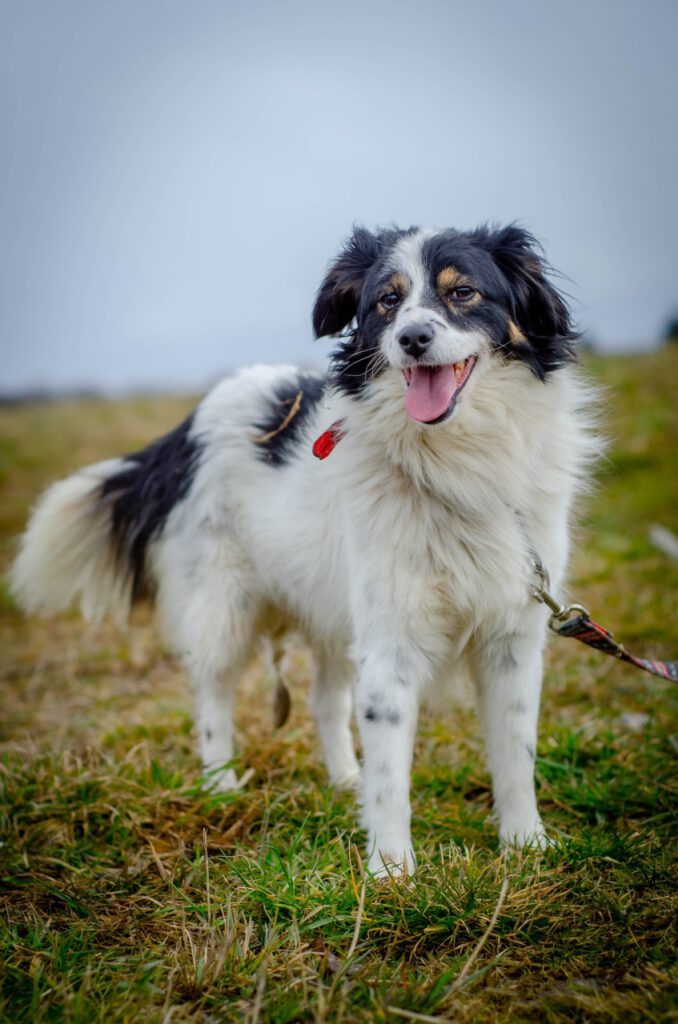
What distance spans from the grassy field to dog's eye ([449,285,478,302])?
94cm

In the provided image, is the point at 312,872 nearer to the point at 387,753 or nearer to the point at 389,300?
the point at 387,753

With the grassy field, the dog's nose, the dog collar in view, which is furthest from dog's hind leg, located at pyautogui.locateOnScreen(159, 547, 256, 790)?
the dog's nose

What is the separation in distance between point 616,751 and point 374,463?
166cm

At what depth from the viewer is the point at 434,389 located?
2615 mm

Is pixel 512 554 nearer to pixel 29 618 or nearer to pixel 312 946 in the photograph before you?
pixel 312 946

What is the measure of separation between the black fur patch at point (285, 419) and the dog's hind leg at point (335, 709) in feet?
3.01

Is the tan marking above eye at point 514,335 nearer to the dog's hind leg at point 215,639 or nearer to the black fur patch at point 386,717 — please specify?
the black fur patch at point 386,717

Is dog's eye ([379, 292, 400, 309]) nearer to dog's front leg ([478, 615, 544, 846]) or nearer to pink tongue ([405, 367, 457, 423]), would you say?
pink tongue ([405, 367, 457, 423])

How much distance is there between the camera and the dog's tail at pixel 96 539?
3.95m

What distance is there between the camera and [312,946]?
2.20 m

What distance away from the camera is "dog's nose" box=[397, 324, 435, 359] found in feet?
8.17

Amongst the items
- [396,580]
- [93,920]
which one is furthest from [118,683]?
[396,580]

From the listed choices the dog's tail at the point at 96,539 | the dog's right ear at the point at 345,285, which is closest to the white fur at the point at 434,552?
the dog's right ear at the point at 345,285

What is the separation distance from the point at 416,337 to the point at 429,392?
202mm
